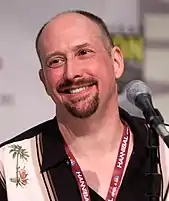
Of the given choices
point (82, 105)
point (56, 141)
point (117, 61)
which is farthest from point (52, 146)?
point (117, 61)

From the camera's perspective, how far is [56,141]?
1.31 metres

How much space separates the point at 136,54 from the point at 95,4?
22cm

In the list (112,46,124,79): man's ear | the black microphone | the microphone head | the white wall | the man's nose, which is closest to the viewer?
the black microphone

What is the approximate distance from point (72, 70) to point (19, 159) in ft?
0.80

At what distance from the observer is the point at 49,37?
1.28 meters

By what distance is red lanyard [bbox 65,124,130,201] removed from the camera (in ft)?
3.99

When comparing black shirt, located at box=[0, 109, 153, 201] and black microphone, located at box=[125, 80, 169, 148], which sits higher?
black microphone, located at box=[125, 80, 169, 148]

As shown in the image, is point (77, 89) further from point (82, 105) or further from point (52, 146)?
point (52, 146)

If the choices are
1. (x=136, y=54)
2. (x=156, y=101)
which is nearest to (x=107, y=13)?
(x=136, y=54)

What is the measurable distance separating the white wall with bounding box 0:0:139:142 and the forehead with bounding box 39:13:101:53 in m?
0.47

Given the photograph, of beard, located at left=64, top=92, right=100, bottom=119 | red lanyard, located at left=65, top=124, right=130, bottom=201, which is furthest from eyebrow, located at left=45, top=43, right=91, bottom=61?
red lanyard, located at left=65, top=124, right=130, bottom=201

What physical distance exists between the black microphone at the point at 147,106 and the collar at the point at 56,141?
9.1 inches

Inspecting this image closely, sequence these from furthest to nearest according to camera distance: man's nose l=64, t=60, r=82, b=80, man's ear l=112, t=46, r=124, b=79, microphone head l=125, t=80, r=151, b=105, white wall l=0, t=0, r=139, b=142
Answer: white wall l=0, t=0, r=139, b=142, man's ear l=112, t=46, r=124, b=79, man's nose l=64, t=60, r=82, b=80, microphone head l=125, t=80, r=151, b=105

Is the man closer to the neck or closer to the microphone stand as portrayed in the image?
the neck
